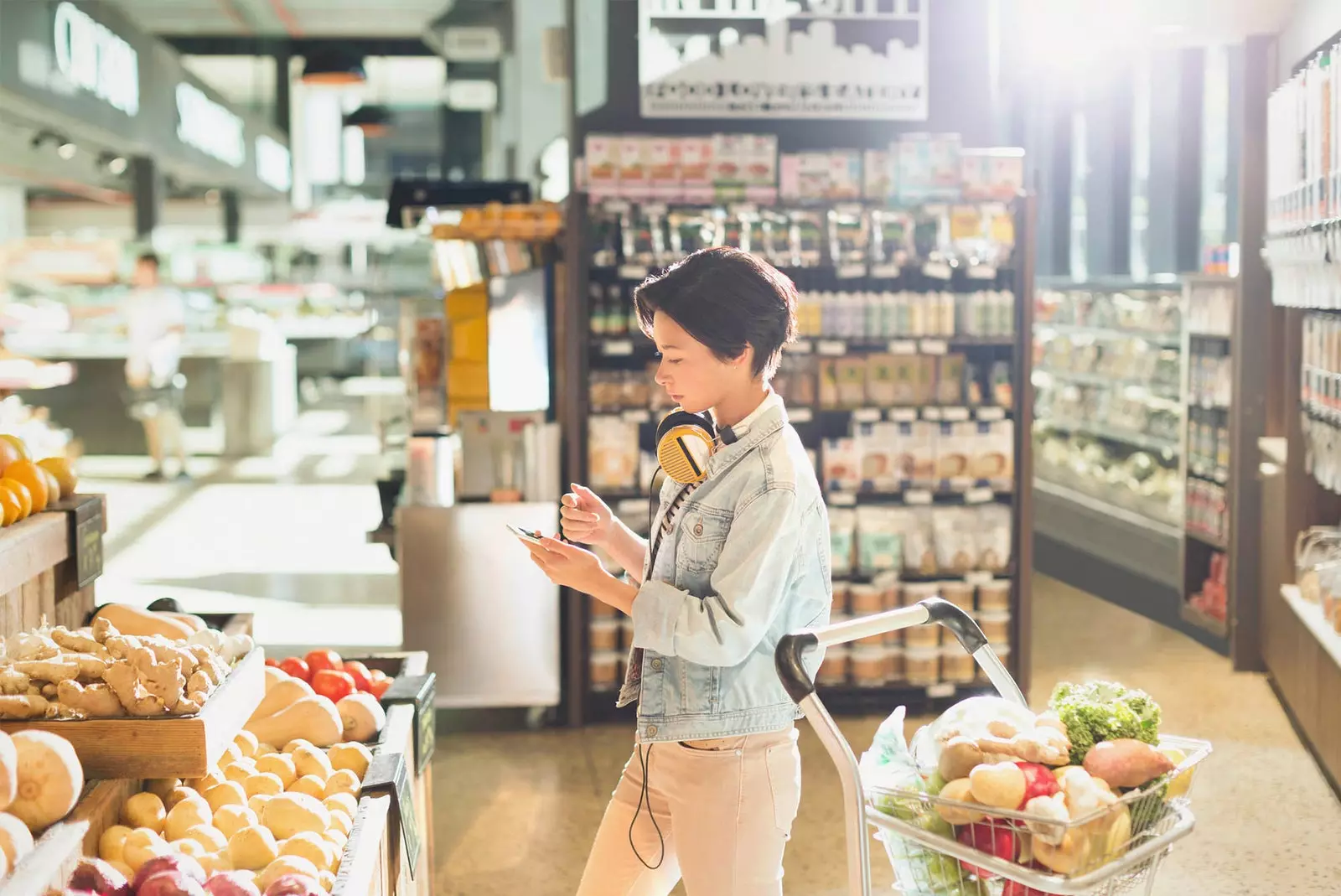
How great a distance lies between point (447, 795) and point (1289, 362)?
3960 mm

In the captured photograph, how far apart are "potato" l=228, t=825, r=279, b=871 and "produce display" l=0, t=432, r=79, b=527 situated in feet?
2.63

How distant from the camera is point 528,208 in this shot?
588 cm

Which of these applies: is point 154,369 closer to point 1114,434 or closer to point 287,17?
point 287,17

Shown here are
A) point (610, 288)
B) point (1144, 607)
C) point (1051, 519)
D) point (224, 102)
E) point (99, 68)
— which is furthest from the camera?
point (224, 102)

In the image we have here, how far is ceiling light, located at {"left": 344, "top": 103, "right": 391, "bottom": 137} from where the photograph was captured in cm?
1689

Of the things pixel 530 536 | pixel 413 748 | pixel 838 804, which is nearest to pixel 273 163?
pixel 838 804

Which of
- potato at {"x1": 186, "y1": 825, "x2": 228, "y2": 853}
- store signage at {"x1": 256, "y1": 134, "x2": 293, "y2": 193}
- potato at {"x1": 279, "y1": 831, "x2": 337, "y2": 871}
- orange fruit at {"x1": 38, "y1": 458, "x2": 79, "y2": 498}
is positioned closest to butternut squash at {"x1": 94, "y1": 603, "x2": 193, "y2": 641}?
orange fruit at {"x1": 38, "y1": 458, "x2": 79, "y2": 498}

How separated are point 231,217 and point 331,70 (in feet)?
33.7

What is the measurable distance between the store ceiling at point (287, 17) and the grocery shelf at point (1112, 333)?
26.1 feet

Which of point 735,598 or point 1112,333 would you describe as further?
point 1112,333

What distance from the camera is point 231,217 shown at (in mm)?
22453

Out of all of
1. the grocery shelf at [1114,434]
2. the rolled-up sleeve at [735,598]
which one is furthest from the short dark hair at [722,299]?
Answer: the grocery shelf at [1114,434]

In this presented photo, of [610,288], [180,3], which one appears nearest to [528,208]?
[610,288]

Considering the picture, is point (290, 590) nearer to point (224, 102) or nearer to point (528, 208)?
point (528, 208)
